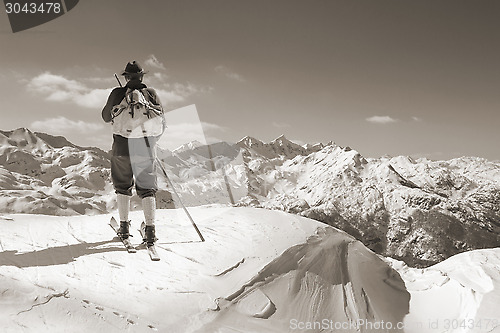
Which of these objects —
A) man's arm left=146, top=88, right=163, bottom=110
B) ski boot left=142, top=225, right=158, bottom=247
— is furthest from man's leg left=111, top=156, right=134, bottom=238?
man's arm left=146, top=88, right=163, bottom=110

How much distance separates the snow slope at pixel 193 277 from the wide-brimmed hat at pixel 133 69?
122 inches

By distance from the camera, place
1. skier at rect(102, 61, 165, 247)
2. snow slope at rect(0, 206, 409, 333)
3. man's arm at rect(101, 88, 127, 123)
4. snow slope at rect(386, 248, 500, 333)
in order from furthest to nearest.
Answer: snow slope at rect(386, 248, 500, 333), man's arm at rect(101, 88, 127, 123), skier at rect(102, 61, 165, 247), snow slope at rect(0, 206, 409, 333)

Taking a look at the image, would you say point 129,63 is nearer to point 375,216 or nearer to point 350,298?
point 350,298

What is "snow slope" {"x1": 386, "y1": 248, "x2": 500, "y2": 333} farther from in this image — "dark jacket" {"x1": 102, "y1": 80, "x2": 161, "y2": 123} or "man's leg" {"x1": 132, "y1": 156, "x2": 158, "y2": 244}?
"dark jacket" {"x1": 102, "y1": 80, "x2": 161, "y2": 123}

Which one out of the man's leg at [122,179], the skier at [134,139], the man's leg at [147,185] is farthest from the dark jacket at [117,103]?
the man's leg at [147,185]

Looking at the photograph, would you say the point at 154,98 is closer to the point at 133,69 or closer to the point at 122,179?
the point at 133,69

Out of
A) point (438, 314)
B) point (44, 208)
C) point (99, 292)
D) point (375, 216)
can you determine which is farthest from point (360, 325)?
point (375, 216)

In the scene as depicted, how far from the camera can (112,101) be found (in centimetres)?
658

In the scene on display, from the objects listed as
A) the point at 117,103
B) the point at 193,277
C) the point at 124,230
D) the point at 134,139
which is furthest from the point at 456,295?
the point at 117,103

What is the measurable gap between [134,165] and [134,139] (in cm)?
46

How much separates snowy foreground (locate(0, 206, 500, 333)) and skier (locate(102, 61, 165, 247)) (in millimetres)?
1011

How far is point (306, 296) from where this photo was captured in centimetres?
677

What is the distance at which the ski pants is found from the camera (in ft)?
21.7

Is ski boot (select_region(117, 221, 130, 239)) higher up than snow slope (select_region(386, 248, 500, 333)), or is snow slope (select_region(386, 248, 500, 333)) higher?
ski boot (select_region(117, 221, 130, 239))
